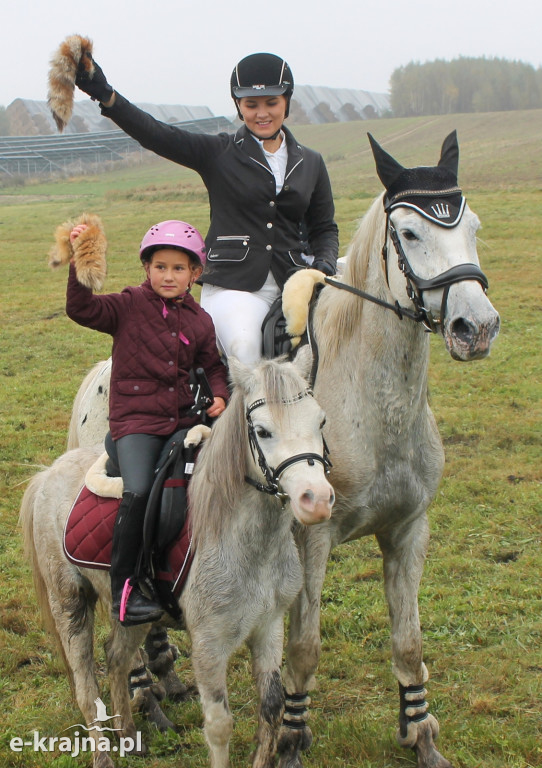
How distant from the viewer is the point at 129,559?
3.57m

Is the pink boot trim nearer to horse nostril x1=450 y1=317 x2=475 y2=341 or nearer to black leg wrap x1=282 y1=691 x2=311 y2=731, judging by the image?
black leg wrap x1=282 y1=691 x2=311 y2=731

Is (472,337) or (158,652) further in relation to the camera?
(158,652)

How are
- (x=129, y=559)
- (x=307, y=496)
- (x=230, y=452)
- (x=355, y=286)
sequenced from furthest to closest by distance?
1. (x=355, y=286)
2. (x=129, y=559)
3. (x=230, y=452)
4. (x=307, y=496)

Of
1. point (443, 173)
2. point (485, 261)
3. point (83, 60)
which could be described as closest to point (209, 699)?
point (443, 173)

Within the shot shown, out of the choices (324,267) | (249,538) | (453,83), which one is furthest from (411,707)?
(453,83)

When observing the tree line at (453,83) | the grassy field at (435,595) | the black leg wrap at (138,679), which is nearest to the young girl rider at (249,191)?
the grassy field at (435,595)

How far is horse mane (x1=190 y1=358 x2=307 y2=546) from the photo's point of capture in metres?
3.08

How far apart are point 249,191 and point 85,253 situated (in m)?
1.32

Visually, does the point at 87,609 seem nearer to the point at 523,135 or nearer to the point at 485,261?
the point at 485,261

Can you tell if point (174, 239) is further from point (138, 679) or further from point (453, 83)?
point (453, 83)

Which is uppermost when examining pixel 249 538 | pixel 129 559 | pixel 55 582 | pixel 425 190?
pixel 425 190

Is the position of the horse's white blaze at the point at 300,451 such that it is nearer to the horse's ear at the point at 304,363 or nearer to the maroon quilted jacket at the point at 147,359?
the horse's ear at the point at 304,363

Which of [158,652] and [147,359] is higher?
[147,359]

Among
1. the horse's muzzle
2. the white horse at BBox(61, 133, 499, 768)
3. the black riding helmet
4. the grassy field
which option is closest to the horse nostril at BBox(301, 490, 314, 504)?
the horse's muzzle
